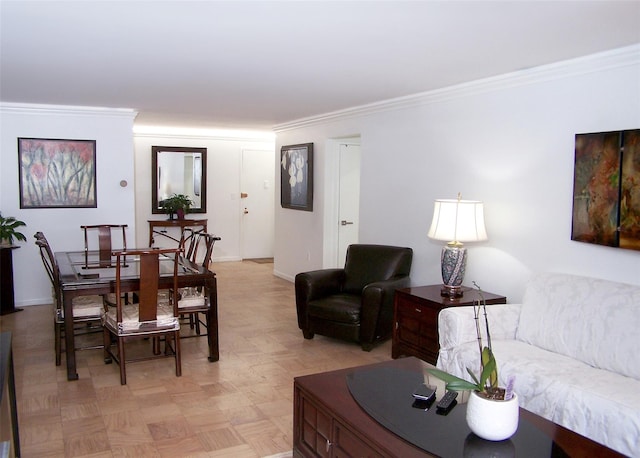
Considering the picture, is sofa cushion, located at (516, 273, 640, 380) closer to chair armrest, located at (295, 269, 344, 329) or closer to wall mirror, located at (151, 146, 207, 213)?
chair armrest, located at (295, 269, 344, 329)

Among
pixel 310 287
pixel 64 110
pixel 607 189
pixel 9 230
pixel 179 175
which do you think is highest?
pixel 64 110

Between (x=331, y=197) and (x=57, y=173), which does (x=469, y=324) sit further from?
(x=57, y=173)

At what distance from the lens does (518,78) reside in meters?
3.74

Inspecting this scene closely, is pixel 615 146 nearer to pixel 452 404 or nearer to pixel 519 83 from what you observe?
pixel 519 83

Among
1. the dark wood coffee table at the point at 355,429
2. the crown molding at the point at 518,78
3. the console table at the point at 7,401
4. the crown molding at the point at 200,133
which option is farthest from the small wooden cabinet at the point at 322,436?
the crown molding at the point at 200,133

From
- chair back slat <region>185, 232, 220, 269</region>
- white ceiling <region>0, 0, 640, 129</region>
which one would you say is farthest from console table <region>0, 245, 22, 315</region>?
chair back slat <region>185, 232, 220, 269</region>

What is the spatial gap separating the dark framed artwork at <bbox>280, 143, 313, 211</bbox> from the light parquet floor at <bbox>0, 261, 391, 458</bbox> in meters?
1.98

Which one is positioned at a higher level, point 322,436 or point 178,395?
point 322,436

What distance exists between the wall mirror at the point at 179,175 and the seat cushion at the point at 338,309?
185 inches

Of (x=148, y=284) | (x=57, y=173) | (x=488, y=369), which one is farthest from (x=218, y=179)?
(x=488, y=369)

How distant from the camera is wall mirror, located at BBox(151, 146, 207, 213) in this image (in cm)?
849

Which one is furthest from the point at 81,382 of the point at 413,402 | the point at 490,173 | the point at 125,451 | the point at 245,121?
the point at 245,121

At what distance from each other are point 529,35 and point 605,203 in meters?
1.15

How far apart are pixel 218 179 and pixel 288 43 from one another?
619cm
